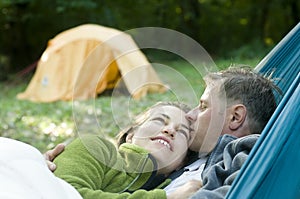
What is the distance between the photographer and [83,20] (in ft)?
37.2

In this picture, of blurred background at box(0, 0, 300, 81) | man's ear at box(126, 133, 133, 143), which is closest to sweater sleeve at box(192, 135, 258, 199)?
man's ear at box(126, 133, 133, 143)

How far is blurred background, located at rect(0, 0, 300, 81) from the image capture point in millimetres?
11273

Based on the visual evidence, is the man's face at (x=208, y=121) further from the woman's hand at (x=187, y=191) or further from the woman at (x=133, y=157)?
the woman's hand at (x=187, y=191)

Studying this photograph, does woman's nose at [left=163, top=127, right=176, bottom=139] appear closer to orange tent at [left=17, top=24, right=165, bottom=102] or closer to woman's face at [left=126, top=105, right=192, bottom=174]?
woman's face at [left=126, top=105, right=192, bottom=174]

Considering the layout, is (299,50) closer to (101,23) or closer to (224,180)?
(224,180)

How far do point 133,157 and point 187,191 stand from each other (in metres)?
0.22

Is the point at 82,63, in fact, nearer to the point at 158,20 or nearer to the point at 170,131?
the point at 170,131

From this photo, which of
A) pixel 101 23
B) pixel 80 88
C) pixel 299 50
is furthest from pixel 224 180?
pixel 101 23

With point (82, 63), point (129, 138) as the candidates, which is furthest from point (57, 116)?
point (129, 138)

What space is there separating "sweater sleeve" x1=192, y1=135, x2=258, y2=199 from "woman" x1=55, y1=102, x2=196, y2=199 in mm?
176

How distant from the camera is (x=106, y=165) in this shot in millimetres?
1650

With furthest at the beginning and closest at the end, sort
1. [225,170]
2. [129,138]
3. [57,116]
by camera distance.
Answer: [57,116] < [129,138] < [225,170]

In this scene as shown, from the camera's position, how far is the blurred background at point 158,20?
11273 mm

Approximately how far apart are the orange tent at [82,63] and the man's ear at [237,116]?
5254 mm
